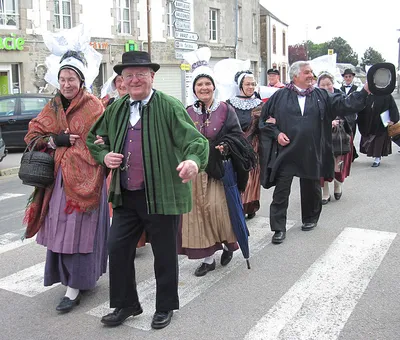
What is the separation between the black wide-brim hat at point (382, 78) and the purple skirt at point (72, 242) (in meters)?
2.39

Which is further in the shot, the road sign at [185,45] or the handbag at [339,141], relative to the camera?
the road sign at [185,45]

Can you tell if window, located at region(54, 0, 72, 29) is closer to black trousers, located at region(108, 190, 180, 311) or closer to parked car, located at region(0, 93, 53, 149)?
parked car, located at region(0, 93, 53, 149)

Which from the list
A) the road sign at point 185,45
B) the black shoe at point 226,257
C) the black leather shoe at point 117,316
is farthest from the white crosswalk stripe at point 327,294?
the road sign at point 185,45

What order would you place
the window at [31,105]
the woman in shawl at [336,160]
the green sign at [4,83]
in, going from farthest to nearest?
the green sign at [4,83] < the window at [31,105] < the woman in shawl at [336,160]

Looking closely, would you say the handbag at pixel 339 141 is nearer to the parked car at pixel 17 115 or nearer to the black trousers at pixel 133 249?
the black trousers at pixel 133 249

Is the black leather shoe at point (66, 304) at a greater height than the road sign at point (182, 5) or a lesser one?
lesser

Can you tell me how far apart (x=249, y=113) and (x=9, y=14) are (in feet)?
49.1

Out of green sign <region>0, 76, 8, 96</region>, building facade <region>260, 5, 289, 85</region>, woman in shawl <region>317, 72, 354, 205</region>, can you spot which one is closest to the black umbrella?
woman in shawl <region>317, 72, 354, 205</region>

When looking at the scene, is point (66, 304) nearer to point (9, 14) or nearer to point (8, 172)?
point (8, 172)

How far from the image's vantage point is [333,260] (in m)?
5.13

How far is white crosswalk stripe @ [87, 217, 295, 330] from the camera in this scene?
3.89m

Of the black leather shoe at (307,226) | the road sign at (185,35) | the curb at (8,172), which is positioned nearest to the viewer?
the black leather shoe at (307,226)

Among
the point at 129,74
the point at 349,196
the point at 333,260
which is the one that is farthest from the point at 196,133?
the point at 349,196

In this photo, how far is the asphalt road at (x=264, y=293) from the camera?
12.0 ft
